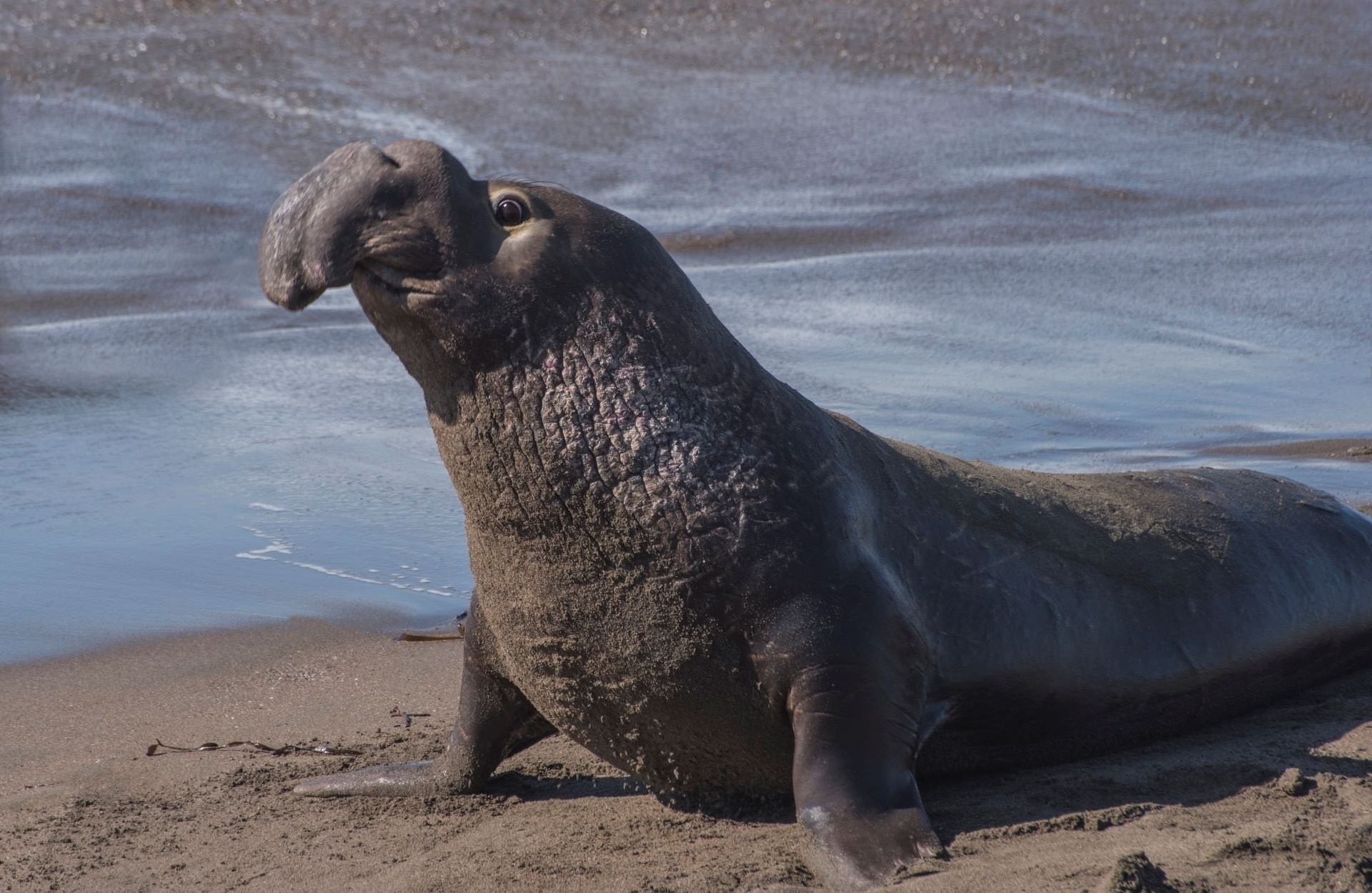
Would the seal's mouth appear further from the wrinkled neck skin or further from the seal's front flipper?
the seal's front flipper

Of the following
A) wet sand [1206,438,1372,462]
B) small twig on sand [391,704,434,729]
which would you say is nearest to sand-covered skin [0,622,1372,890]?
small twig on sand [391,704,434,729]

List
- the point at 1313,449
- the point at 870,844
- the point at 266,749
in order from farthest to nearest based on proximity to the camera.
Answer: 1. the point at 1313,449
2. the point at 266,749
3. the point at 870,844

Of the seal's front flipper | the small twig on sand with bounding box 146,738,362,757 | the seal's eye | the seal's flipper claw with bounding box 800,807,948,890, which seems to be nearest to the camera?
the seal's flipper claw with bounding box 800,807,948,890

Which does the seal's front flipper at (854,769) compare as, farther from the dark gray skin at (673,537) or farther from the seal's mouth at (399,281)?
the seal's mouth at (399,281)

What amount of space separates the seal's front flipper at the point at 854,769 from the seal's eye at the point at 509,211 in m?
1.20

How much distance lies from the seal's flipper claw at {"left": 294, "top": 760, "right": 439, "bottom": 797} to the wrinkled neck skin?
0.82m

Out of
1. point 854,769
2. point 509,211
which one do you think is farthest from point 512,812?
point 509,211

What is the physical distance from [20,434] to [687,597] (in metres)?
5.67

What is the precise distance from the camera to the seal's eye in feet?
12.7

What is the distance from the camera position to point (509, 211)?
3.86 meters

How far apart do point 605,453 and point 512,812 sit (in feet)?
3.39

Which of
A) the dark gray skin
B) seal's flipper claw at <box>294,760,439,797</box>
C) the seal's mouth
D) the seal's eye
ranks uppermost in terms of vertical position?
→ the seal's eye

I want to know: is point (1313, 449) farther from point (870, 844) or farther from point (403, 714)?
point (870, 844)

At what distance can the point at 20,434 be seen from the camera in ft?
27.5
